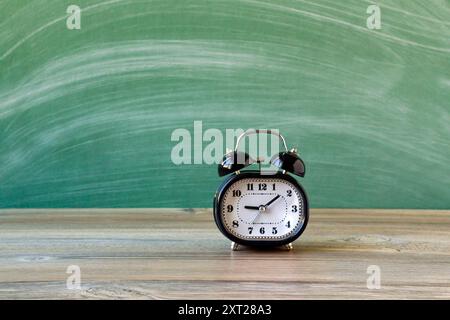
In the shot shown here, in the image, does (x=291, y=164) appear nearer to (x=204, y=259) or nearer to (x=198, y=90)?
(x=204, y=259)

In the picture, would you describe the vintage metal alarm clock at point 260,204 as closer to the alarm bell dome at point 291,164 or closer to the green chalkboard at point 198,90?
the alarm bell dome at point 291,164

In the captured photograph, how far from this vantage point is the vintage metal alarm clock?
1163 millimetres

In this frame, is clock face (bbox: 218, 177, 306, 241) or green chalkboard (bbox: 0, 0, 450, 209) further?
green chalkboard (bbox: 0, 0, 450, 209)

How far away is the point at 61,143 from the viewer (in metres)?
1.79

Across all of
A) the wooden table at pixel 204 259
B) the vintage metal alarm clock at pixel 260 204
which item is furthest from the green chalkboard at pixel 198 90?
the vintage metal alarm clock at pixel 260 204

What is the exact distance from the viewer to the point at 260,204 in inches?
46.5

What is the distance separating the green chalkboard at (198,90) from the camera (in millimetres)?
1779

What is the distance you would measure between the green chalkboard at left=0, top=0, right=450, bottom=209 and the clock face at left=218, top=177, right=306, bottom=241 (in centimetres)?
61

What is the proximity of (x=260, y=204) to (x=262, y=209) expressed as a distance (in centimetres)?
1

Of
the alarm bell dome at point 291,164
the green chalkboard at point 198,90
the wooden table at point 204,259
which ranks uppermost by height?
the green chalkboard at point 198,90

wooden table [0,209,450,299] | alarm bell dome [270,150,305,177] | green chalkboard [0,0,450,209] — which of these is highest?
green chalkboard [0,0,450,209]

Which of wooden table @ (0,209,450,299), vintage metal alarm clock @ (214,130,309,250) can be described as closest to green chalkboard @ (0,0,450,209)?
wooden table @ (0,209,450,299)

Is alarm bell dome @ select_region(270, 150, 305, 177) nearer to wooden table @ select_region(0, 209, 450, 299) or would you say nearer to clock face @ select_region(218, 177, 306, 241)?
clock face @ select_region(218, 177, 306, 241)

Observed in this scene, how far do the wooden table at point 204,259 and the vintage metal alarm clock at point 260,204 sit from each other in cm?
3
